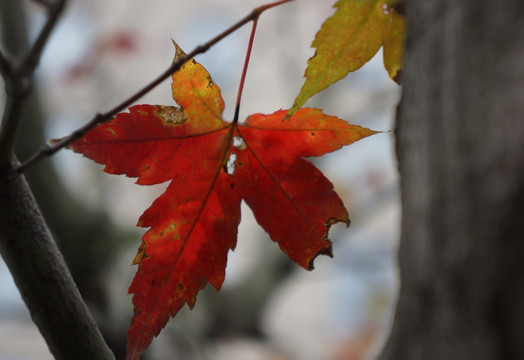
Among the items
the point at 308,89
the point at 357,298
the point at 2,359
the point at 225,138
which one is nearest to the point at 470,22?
the point at 308,89

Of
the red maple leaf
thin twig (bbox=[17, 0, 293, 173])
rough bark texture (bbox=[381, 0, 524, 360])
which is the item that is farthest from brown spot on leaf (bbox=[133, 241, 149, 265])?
rough bark texture (bbox=[381, 0, 524, 360])

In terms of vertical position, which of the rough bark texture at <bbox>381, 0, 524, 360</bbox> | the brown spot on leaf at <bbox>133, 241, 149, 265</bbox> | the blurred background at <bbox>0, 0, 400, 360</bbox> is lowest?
the rough bark texture at <bbox>381, 0, 524, 360</bbox>

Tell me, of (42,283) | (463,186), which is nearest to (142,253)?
(42,283)

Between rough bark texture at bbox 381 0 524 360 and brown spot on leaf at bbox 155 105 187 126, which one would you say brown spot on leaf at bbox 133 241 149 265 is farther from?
rough bark texture at bbox 381 0 524 360

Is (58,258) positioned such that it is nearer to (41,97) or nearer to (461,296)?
(461,296)

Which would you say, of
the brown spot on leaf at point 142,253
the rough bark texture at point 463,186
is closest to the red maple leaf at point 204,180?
the brown spot on leaf at point 142,253

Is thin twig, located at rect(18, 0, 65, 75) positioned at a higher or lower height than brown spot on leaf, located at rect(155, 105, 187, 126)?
lower
